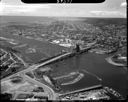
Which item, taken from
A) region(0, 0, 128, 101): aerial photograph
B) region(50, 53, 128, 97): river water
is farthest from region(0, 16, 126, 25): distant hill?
region(50, 53, 128, 97): river water

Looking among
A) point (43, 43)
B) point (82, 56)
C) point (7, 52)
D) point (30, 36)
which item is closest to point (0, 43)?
point (7, 52)

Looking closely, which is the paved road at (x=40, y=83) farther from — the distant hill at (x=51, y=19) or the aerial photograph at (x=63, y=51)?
the distant hill at (x=51, y=19)

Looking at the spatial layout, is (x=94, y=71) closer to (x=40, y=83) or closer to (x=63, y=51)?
(x=63, y=51)

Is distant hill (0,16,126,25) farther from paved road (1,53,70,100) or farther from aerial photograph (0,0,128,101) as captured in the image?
paved road (1,53,70,100)

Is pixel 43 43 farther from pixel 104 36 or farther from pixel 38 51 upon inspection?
pixel 104 36

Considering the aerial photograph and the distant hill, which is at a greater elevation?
the distant hill

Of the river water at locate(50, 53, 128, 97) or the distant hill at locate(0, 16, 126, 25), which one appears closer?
the distant hill at locate(0, 16, 126, 25)

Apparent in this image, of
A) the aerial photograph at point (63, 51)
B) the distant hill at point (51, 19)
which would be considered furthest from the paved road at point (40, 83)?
the distant hill at point (51, 19)

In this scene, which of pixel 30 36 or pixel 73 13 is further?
pixel 30 36
